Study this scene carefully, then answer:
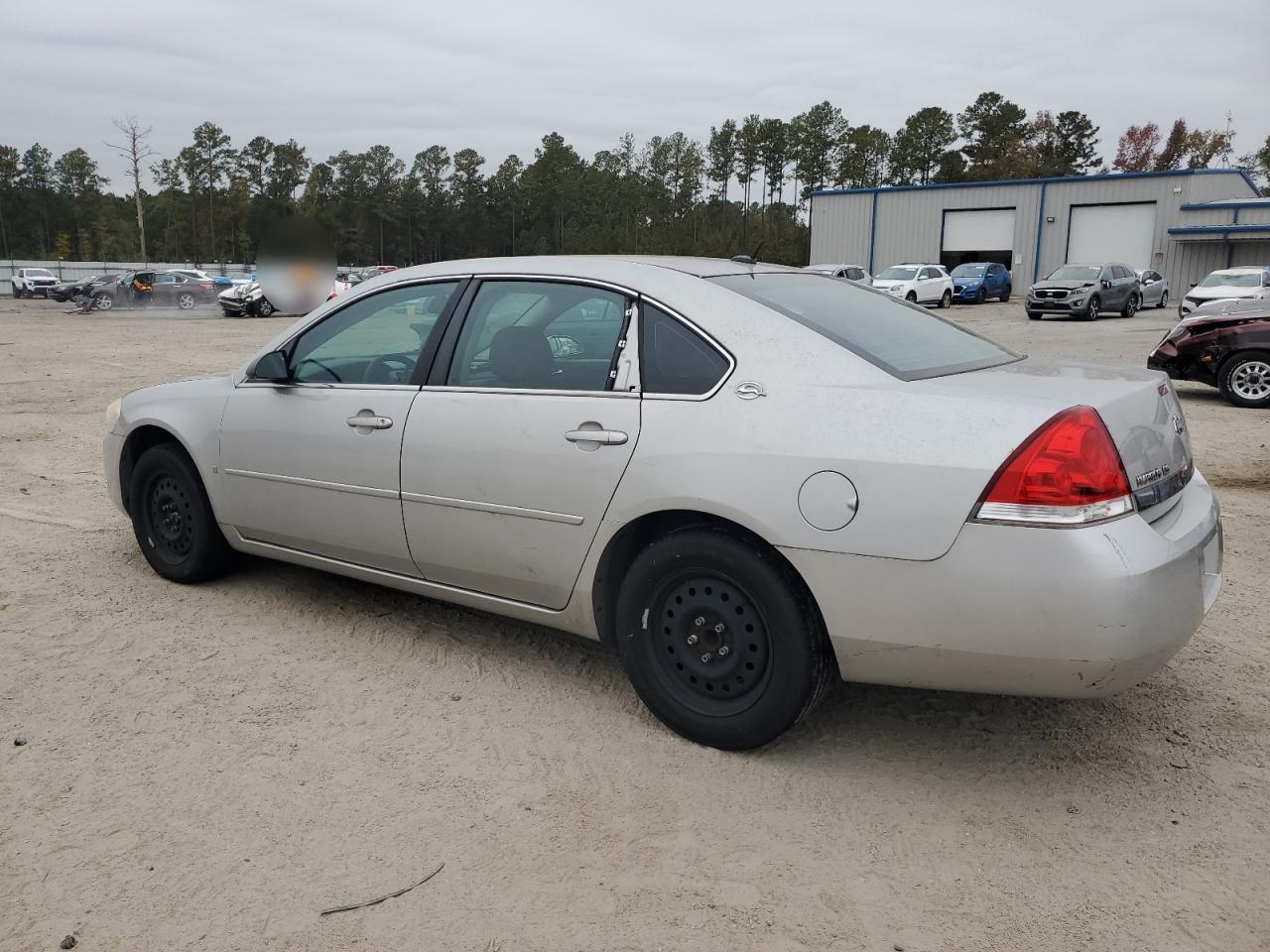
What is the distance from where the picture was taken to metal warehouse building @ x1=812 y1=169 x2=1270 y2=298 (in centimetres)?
3950

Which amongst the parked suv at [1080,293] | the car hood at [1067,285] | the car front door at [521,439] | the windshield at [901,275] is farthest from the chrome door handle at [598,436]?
the windshield at [901,275]

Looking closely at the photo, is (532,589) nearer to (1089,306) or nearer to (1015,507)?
(1015,507)

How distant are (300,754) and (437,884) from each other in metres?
0.89

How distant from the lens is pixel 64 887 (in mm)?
2508

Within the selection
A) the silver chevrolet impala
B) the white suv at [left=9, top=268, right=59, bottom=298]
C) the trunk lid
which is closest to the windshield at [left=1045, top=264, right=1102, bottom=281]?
the silver chevrolet impala

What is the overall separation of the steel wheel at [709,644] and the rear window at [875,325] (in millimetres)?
856

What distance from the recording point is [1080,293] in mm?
26719

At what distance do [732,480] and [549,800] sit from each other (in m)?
1.09

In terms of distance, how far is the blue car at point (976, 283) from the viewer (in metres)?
35.6

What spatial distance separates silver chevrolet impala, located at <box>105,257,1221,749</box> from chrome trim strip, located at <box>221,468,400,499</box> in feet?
0.06

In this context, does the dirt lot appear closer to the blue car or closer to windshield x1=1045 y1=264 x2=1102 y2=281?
windshield x1=1045 y1=264 x2=1102 y2=281

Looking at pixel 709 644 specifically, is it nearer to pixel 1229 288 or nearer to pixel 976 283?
pixel 1229 288

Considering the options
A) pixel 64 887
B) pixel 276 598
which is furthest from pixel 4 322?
pixel 64 887

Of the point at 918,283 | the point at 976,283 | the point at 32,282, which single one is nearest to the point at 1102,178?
the point at 976,283
